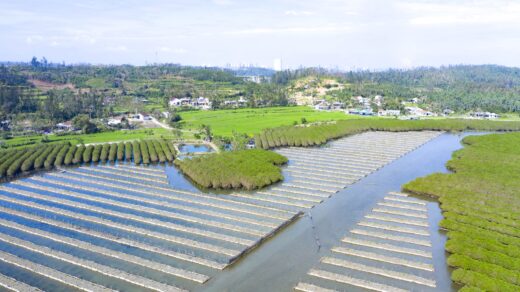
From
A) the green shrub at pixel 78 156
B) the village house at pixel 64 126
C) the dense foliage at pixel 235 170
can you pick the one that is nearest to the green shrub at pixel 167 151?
the dense foliage at pixel 235 170

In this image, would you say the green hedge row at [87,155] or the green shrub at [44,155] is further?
the green hedge row at [87,155]

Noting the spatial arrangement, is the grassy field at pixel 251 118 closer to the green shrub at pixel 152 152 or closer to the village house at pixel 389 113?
the village house at pixel 389 113

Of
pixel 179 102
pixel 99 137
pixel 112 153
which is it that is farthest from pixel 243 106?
pixel 112 153

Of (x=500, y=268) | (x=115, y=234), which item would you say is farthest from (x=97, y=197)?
(x=500, y=268)

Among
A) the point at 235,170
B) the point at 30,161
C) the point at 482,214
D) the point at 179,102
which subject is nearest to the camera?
the point at 482,214

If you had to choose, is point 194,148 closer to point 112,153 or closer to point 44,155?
point 112,153

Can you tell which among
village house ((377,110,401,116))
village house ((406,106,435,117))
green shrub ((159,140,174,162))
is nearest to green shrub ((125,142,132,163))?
green shrub ((159,140,174,162))

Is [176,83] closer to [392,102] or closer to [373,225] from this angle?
[392,102]
